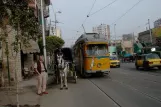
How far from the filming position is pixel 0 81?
59.8ft

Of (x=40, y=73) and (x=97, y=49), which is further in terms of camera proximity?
(x=97, y=49)

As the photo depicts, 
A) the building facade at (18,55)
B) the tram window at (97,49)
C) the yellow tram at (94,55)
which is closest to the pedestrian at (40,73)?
the building facade at (18,55)

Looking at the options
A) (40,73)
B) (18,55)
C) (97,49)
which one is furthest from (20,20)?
(97,49)

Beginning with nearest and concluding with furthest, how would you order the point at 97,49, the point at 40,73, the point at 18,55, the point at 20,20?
1. the point at 20,20
2. the point at 40,73
3. the point at 18,55
4. the point at 97,49

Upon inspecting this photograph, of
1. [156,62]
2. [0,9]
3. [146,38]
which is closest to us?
[0,9]

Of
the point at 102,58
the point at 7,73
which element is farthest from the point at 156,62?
the point at 7,73

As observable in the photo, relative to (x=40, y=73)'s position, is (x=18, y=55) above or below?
above

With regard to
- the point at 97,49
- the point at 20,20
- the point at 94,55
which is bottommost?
the point at 94,55

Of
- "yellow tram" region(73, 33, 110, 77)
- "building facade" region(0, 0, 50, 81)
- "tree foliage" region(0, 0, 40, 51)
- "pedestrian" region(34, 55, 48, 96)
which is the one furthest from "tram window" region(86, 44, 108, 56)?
"tree foliage" region(0, 0, 40, 51)

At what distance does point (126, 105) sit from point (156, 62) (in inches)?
800

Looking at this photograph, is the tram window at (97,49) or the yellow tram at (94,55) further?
the tram window at (97,49)

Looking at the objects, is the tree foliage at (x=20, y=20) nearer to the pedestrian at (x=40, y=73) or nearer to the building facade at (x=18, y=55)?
the building facade at (x=18, y=55)

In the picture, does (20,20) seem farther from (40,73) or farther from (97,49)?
(97,49)

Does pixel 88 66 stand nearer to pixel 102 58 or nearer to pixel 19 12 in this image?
pixel 102 58
